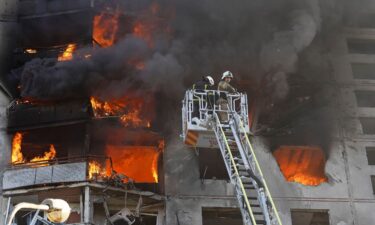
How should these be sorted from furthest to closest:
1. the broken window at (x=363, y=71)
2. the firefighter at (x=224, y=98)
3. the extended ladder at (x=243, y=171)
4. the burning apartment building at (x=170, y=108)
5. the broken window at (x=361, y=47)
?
the broken window at (x=361, y=47) < the broken window at (x=363, y=71) < the burning apartment building at (x=170, y=108) < the firefighter at (x=224, y=98) < the extended ladder at (x=243, y=171)

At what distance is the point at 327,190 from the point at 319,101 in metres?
3.57

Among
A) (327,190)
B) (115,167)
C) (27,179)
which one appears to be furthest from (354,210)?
(27,179)

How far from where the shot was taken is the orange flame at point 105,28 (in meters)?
20.8

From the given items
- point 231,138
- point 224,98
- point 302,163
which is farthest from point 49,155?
point 302,163

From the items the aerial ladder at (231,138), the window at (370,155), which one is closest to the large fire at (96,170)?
the aerial ladder at (231,138)

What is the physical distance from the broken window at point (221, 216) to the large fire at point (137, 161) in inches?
86.8

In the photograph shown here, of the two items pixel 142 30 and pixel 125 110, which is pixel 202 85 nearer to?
pixel 125 110

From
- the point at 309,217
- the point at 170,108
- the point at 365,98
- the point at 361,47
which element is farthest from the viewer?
the point at 361,47

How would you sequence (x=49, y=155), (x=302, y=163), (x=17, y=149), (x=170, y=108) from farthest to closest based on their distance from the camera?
(x=302, y=163)
(x=170, y=108)
(x=49, y=155)
(x=17, y=149)

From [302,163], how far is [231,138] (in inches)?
327

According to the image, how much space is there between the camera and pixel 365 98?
72.5 feet

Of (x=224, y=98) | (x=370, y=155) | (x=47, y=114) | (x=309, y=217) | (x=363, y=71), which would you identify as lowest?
(x=309, y=217)

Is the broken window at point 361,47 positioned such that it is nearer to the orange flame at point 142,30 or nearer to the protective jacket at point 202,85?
the orange flame at point 142,30

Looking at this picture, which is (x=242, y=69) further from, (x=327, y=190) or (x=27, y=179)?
(x=27, y=179)
